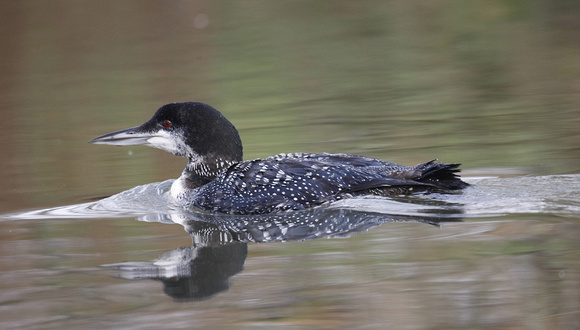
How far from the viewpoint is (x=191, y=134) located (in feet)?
19.6

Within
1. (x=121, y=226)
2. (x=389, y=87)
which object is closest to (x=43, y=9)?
(x=389, y=87)

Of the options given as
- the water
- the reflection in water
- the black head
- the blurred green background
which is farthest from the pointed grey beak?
the reflection in water

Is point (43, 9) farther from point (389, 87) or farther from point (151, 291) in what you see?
point (151, 291)

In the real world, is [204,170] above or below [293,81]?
below

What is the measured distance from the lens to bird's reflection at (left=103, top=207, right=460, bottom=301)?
415cm

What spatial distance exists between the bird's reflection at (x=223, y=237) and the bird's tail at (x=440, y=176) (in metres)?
0.38

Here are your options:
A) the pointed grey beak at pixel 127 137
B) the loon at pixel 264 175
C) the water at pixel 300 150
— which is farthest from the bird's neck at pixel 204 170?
the pointed grey beak at pixel 127 137

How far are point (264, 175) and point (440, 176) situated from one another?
3.59 ft

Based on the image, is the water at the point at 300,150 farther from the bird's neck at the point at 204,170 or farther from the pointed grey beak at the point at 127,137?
the pointed grey beak at the point at 127,137

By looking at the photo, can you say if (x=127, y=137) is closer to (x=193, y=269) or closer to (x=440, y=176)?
(x=193, y=269)

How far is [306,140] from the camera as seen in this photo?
24.1 ft

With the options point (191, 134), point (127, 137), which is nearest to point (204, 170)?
point (191, 134)

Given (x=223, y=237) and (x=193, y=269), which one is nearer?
(x=193, y=269)

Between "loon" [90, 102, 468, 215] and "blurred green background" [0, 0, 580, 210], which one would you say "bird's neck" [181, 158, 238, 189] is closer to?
"loon" [90, 102, 468, 215]
